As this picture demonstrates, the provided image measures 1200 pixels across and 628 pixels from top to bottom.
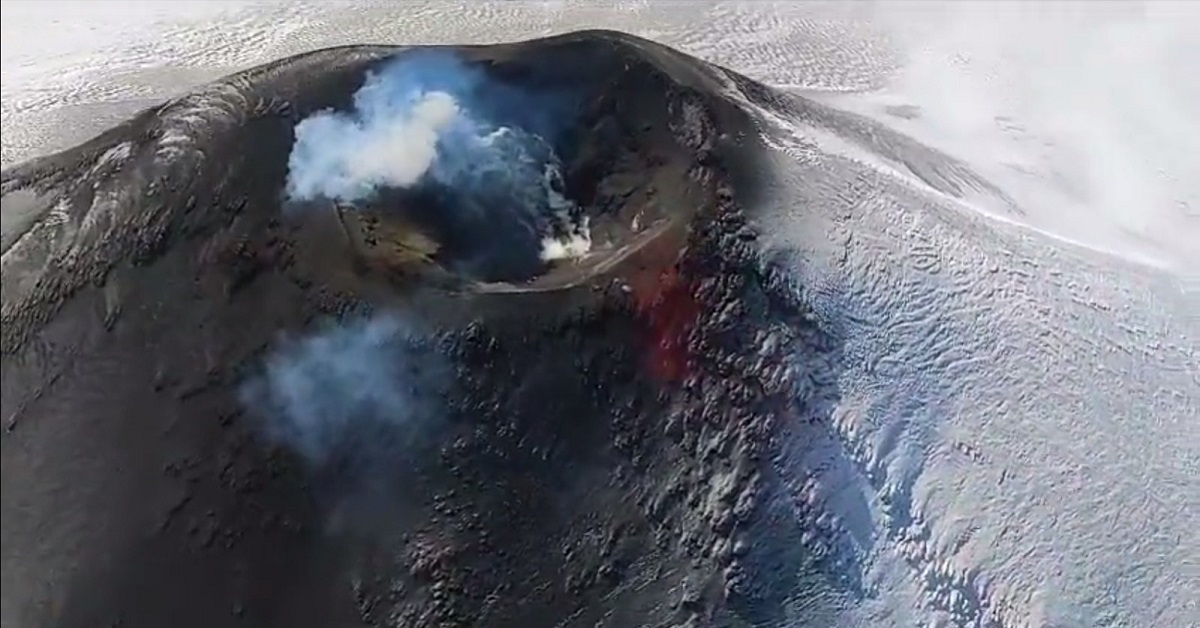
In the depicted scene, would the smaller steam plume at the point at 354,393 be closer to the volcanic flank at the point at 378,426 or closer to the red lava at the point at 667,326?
the volcanic flank at the point at 378,426

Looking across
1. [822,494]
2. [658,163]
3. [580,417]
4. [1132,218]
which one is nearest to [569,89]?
[658,163]

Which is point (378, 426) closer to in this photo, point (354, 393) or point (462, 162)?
point (354, 393)

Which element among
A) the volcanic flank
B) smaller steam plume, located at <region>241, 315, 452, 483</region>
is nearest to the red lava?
the volcanic flank

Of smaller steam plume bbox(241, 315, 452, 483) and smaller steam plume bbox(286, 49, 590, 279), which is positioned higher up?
smaller steam plume bbox(286, 49, 590, 279)

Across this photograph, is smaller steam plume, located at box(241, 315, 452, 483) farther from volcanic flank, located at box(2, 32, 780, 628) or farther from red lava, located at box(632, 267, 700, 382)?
red lava, located at box(632, 267, 700, 382)

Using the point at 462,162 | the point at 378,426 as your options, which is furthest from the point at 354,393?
the point at 462,162

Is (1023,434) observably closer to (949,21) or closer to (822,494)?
(822,494)
